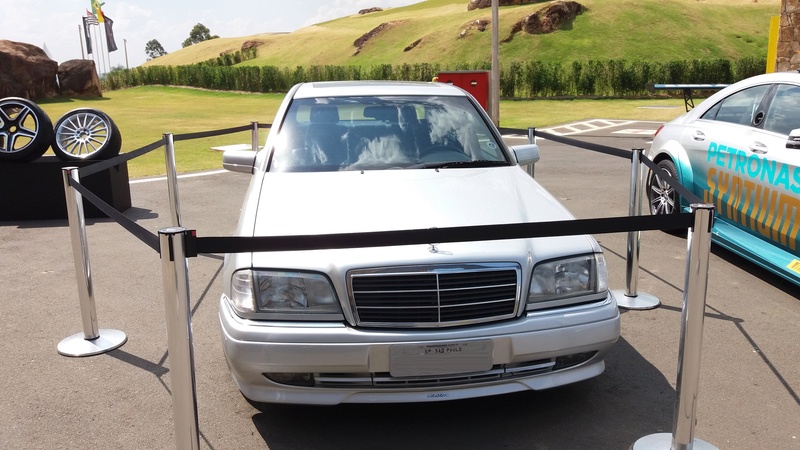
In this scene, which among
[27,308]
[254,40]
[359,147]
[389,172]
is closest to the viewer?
[389,172]

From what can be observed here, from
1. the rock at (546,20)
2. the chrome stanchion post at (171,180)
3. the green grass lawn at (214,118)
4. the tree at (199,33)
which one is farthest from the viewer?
the tree at (199,33)

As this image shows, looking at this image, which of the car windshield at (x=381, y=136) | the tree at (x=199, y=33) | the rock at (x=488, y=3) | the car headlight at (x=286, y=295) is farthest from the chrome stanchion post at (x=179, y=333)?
the tree at (x=199, y=33)

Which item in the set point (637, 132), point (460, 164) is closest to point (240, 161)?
point (460, 164)

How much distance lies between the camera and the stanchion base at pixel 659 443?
3252 millimetres

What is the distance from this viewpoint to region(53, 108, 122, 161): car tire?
326 inches

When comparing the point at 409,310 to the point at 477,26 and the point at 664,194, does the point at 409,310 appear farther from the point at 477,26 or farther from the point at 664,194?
the point at 477,26

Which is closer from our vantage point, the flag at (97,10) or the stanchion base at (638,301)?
the stanchion base at (638,301)

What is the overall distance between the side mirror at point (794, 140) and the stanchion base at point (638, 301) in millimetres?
1448

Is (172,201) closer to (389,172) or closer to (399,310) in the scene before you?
(389,172)

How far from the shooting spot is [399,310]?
3.19 meters

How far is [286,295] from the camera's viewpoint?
3.29 m

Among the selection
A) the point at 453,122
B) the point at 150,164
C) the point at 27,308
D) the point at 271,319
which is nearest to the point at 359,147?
the point at 453,122

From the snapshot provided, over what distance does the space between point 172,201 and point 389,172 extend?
2.82 meters

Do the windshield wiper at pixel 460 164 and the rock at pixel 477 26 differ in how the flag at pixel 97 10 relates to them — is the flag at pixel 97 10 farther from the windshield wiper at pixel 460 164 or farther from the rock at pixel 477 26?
the windshield wiper at pixel 460 164
